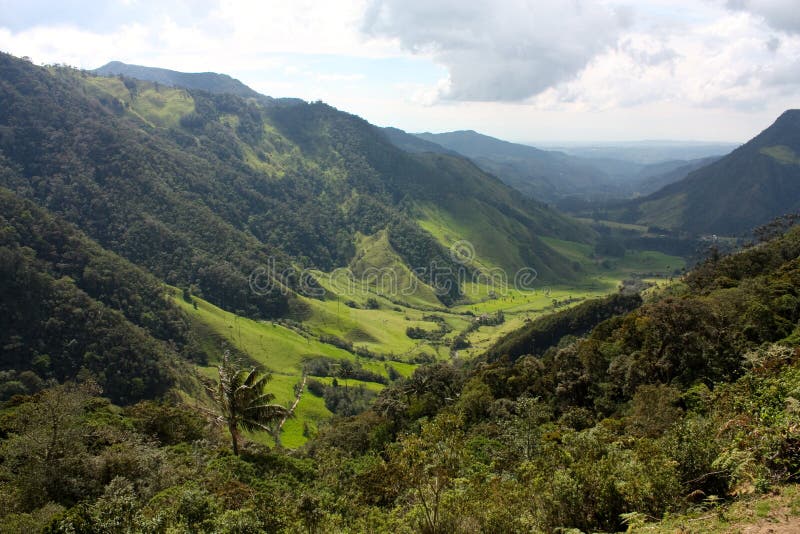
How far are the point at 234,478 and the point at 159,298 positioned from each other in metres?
150

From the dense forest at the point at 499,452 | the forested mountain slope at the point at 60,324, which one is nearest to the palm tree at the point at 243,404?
the dense forest at the point at 499,452

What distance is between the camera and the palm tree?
36.8 m

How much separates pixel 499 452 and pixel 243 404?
2071cm

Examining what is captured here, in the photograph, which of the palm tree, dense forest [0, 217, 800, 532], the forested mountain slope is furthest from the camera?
the forested mountain slope

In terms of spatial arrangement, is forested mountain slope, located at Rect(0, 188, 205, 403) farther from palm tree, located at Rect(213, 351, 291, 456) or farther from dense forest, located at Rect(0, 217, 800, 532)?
palm tree, located at Rect(213, 351, 291, 456)

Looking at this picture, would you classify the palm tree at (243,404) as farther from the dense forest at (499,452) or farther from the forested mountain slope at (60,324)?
the forested mountain slope at (60,324)

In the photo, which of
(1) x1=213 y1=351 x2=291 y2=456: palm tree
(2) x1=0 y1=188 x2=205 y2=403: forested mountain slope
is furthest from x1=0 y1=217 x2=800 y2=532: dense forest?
(2) x1=0 y1=188 x2=205 y2=403: forested mountain slope

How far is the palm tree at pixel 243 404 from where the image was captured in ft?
121

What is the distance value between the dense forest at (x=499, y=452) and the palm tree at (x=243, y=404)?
2.88 m

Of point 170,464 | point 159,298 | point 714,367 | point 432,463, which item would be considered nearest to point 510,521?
point 432,463

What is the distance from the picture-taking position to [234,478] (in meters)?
33.7

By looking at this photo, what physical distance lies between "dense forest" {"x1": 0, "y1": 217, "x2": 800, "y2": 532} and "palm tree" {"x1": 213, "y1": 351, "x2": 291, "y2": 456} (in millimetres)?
2881

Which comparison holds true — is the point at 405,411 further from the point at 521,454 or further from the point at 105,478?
the point at 105,478

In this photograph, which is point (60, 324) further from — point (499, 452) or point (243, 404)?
point (499, 452)
